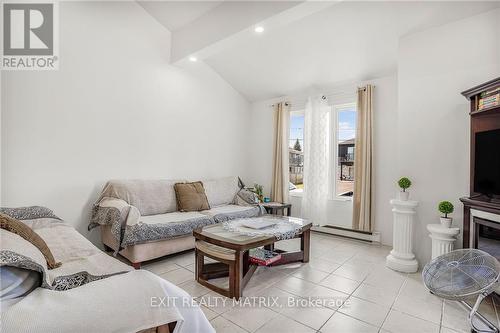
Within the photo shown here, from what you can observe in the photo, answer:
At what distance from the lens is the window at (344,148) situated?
4199 millimetres

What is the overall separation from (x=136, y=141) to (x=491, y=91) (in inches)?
159

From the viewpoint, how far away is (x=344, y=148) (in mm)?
4273

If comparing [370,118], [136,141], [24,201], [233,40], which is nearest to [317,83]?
[370,118]

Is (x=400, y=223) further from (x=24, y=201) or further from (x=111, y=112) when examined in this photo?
(x=24, y=201)

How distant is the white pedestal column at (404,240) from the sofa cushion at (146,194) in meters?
2.87

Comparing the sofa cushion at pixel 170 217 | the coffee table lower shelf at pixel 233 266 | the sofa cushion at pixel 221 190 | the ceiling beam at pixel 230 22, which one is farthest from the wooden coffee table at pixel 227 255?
the ceiling beam at pixel 230 22

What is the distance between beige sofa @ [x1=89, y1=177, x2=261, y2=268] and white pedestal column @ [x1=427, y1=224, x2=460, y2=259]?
228 centimetres

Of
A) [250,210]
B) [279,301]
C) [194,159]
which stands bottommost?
[279,301]

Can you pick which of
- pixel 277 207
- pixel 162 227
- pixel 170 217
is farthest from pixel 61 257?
pixel 277 207

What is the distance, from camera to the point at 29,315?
2.64 ft

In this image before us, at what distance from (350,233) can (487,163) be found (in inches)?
84.0

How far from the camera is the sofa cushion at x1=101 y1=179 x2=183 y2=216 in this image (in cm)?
328

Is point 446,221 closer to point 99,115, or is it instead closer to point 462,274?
point 462,274

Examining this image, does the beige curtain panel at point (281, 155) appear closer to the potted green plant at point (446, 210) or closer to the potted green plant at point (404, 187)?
the potted green plant at point (404, 187)
